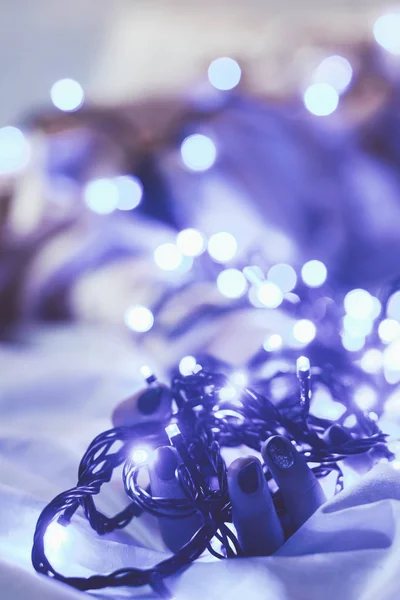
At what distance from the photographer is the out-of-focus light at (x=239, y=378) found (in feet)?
2.26

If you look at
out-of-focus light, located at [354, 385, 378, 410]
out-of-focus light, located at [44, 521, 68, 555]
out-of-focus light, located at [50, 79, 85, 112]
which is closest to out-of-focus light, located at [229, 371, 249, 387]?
out-of-focus light, located at [354, 385, 378, 410]

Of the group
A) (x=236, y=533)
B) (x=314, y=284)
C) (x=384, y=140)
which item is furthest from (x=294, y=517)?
(x=384, y=140)

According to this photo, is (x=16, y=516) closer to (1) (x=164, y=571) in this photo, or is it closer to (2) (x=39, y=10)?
→ (1) (x=164, y=571)

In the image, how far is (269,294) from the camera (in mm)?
804

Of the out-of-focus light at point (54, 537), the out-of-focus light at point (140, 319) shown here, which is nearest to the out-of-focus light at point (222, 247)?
the out-of-focus light at point (140, 319)

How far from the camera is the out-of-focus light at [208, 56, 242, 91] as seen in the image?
3.49 ft

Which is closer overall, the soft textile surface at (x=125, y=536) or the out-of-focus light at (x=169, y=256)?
the soft textile surface at (x=125, y=536)

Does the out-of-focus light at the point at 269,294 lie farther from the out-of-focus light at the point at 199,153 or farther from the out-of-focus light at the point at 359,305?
the out-of-focus light at the point at 199,153

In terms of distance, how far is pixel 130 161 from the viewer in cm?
104

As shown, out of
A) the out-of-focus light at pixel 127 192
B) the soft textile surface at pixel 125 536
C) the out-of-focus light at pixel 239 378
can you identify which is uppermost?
the out-of-focus light at pixel 127 192

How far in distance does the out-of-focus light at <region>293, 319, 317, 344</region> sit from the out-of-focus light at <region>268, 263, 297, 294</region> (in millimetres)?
99

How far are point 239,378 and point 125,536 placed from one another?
23cm

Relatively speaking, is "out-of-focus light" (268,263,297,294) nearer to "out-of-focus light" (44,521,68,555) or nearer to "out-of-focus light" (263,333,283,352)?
"out-of-focus light" (263,333,283,352)

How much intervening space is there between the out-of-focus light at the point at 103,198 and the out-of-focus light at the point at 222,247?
0.73 ft
